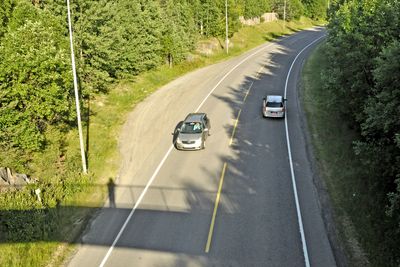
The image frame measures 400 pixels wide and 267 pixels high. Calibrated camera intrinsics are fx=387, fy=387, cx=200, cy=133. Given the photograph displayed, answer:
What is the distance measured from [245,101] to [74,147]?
669 inches

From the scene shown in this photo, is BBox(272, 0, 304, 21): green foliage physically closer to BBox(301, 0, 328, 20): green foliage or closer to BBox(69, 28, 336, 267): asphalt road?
BBox(301, 0, 328, 20): green foliage

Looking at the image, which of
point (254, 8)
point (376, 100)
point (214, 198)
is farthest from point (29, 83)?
point (254, 8)

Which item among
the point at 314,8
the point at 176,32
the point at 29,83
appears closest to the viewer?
the point at 29,83

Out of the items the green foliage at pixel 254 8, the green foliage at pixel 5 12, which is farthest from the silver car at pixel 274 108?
the green foliage at pixel 254 8

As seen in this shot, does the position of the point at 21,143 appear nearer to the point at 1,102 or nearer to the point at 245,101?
the point at 1,102

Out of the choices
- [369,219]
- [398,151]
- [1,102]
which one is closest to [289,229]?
[369,219]

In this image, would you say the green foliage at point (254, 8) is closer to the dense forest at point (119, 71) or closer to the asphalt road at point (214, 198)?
the dense forest at point (119, 71)

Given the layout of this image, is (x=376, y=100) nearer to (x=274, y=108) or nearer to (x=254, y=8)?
(x=274, y=108)

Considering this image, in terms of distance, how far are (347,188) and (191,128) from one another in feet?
36.5

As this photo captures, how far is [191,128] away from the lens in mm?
27000

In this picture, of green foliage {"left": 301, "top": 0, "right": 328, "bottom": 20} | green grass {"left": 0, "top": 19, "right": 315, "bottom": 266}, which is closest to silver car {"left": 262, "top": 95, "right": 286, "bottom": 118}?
green grass {"left": 0, "top": 19, "right": 315, "bottom": 266}

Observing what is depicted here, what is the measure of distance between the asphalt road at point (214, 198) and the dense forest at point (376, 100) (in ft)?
8.32

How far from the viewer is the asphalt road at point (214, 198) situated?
1594 cm

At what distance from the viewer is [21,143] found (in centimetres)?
2266
